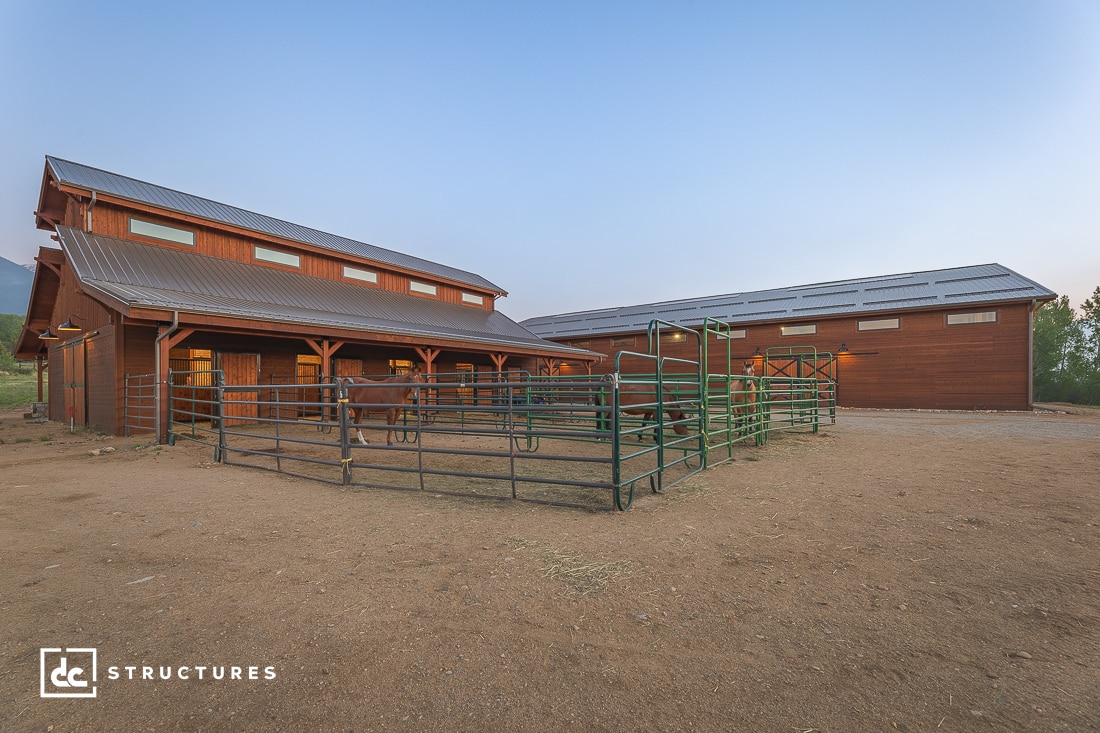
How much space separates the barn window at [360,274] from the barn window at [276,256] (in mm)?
2000

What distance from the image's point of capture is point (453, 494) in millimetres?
4934

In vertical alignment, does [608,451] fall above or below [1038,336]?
below

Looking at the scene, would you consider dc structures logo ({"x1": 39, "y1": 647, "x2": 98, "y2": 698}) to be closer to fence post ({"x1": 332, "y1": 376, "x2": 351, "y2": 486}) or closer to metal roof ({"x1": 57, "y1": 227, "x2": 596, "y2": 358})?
fence post ({"x1": 332, "y1": 376, "x2": 351, "y2": 486})

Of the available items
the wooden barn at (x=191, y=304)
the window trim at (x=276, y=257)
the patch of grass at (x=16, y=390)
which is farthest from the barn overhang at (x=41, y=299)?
the patch of grass at (x=16, y=390)

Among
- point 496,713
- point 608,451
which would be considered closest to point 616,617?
point 496,713

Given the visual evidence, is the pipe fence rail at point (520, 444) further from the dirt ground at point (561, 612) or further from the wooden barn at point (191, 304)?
the wooden barn at point (191, 304)

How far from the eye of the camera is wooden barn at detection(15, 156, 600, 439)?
10.7 meters

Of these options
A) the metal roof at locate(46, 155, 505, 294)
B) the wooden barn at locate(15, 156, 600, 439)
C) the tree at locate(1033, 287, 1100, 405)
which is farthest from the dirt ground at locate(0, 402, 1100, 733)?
the tree at locate(1033, 287, 1100, 405)

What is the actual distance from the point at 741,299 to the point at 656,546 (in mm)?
27367

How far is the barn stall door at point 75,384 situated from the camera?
12.9 m

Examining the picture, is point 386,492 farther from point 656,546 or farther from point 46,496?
point 46,496

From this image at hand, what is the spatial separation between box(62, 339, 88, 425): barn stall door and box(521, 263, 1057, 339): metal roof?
2254 cm

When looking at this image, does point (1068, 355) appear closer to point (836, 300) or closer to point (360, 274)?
point (836, 300)

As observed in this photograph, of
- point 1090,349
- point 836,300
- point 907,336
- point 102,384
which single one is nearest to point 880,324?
point 907,336
